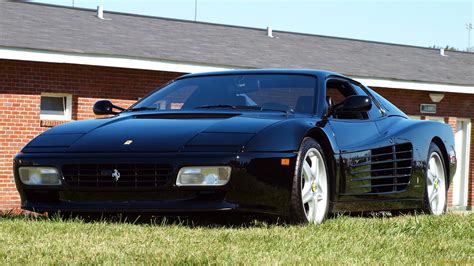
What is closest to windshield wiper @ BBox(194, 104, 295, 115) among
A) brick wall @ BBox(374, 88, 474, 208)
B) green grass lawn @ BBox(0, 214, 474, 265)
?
green grass lawn @ BBox(0, 214, 474, 265)

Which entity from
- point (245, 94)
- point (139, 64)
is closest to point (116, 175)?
point (245, 94)

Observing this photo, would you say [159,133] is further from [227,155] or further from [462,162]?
[462,162]

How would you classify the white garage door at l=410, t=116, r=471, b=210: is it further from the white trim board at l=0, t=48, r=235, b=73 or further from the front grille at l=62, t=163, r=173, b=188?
the front grille at l=62, t=163, r=173, b=188

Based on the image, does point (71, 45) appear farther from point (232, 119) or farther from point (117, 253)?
point (117, 253)

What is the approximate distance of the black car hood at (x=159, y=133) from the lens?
21.5 ft

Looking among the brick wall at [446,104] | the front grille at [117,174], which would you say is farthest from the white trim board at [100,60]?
the front grille at [117,174]

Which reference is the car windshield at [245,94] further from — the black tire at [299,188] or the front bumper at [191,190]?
the front bumper at [191,190]

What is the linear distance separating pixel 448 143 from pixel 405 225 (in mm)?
3077

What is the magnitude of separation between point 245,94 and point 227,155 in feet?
4.49

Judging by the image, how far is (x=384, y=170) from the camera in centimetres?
806

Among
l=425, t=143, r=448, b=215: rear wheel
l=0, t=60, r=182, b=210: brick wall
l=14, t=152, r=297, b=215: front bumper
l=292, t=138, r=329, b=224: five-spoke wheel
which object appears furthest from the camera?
l=0, t=60, r=182, b=210: brick wall

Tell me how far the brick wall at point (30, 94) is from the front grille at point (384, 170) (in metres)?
10.5

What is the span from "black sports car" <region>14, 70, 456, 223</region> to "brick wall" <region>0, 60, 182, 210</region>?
968 cm

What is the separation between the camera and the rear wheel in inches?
354
